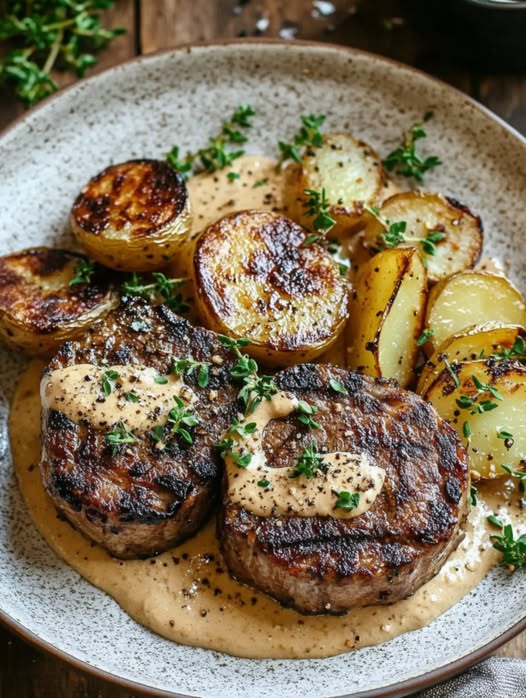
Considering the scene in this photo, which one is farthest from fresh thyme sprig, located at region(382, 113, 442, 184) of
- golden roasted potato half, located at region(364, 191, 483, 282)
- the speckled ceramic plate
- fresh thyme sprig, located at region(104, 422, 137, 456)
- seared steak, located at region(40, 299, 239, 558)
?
fresh thyme sprig, located at region(104, 422, 137, 456)

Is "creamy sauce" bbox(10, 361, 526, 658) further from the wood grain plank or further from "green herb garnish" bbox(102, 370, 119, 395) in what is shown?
the wood grain plank

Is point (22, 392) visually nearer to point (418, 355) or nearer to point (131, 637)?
point (131, 637)

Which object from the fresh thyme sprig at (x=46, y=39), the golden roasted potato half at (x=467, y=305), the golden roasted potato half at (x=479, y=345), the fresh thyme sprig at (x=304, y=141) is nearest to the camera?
the golden roasted potato half at (x=479, y=345)

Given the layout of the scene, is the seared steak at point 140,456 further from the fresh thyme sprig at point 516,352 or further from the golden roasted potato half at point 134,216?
the fresh thyme sprig at point 516,352

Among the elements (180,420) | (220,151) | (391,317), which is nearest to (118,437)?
(180,420)

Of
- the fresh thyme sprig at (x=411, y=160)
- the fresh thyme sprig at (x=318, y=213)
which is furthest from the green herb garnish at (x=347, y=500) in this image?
the fresh thyme sprig at (x=411, y=160)

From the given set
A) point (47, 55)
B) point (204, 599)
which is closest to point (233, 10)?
point (47, 55)
